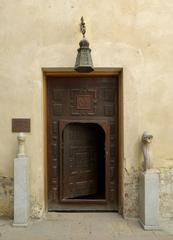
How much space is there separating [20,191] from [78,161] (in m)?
1.27

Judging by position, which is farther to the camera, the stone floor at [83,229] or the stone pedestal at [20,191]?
the stone pedestal at [20,191]

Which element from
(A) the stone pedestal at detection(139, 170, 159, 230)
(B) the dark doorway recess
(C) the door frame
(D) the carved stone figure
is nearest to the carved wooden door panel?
(B) the dark doorway recess

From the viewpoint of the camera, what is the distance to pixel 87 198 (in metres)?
5.75

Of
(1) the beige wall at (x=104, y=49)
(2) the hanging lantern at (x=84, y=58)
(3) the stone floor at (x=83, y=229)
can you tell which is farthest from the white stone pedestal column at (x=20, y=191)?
(2) the hanging lantern at (x=84, y=58)

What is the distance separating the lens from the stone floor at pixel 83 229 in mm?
4320

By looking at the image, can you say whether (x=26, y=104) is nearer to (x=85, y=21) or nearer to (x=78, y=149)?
(x=78, y=149)

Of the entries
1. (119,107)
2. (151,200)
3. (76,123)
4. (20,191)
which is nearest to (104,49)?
(119,107)

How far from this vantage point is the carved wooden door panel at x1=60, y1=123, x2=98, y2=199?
Result: 5.43m

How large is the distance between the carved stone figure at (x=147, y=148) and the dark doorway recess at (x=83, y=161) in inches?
43.6

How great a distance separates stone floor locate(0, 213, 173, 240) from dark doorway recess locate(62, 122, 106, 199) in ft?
1.88

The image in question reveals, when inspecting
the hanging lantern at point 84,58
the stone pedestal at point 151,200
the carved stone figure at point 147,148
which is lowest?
the stone pedestal at point 151,200

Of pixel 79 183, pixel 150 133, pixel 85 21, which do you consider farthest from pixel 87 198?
pixel 85 21

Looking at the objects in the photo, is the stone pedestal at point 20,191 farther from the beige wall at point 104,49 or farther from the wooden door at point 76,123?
the wooden door at point 76,123

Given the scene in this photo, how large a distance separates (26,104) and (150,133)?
81.7 inches
